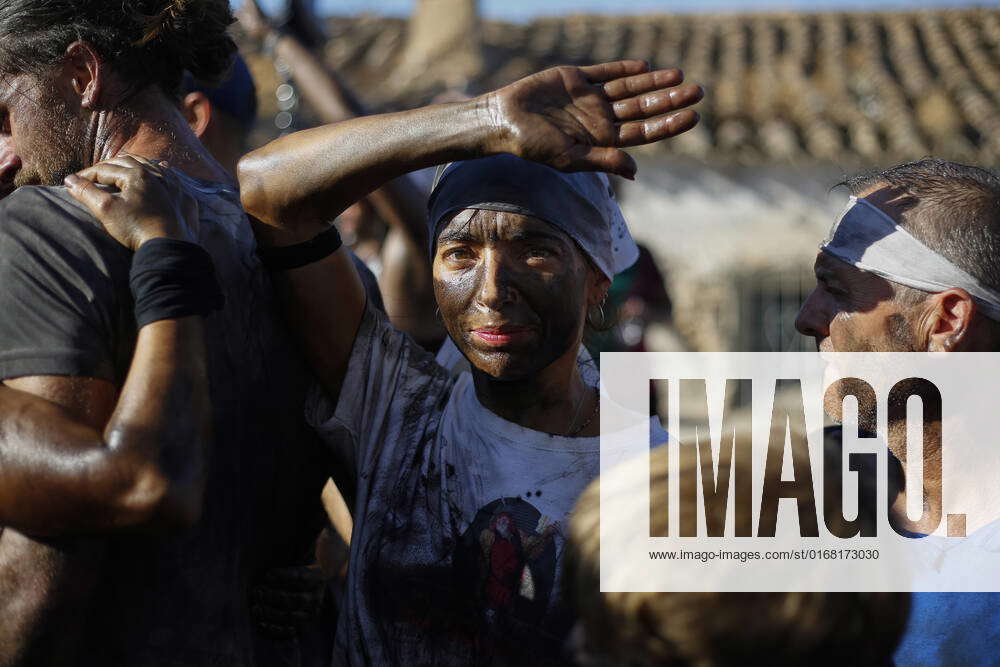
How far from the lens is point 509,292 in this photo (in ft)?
7.71

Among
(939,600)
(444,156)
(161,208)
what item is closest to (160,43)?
(161,208)

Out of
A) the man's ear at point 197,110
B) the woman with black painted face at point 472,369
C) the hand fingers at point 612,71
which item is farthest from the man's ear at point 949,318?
the man's ear at point 197,110

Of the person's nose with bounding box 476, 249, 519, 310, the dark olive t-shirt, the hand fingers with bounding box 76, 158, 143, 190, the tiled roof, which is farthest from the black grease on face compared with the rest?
the tiled roof

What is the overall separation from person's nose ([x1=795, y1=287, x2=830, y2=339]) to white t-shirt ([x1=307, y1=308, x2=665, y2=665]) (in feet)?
1.92

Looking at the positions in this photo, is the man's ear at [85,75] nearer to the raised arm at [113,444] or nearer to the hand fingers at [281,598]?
the raised arm at [113,444]

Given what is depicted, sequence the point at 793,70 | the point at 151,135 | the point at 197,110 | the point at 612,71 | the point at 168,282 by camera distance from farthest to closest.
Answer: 1. the point at 793,70
2. the point at 197,110
3. the point at 151,135
4. the point at 612,71
5. the point at 168,282

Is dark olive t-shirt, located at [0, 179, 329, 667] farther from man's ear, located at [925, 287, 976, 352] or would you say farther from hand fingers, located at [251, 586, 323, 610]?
man's ear, located at [925, 287, 976, 352]

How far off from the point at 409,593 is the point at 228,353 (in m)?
0.60

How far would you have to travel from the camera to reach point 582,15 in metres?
17.2

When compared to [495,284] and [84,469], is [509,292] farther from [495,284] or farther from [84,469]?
[84,469]

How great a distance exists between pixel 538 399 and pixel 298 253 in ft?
1.91

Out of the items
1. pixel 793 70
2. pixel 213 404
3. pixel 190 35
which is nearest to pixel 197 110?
pixel 190 35

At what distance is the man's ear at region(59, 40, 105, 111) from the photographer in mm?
2162

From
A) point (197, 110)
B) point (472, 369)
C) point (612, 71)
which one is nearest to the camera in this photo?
point (612, 71)
